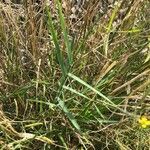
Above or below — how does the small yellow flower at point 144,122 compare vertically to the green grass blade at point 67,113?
below

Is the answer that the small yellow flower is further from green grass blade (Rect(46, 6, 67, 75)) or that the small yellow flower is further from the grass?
green grass blade (Rect(46, 6, 67, 75))

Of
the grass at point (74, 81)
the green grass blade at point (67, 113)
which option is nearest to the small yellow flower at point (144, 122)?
the grass at point (74, 81)

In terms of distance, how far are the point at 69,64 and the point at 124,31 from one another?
0.33 meters

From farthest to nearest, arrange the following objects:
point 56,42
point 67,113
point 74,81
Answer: point 74,81 < point 67,113 < point 56,42

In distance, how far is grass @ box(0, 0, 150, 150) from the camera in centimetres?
149

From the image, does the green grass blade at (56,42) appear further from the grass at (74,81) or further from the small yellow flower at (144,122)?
the small yellow flower at (144,122)

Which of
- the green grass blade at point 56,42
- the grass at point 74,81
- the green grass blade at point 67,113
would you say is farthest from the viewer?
the grass at point 74,81

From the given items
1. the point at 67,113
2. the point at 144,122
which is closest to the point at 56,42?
the point at 67,113

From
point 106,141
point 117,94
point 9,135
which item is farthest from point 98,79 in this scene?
point 9,135

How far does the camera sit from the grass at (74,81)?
58.8 inches

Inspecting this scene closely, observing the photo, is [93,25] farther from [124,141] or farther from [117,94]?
[124,141]

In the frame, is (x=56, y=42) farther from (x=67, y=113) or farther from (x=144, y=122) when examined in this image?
(x=144, y=122)

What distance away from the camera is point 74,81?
156 centimetres

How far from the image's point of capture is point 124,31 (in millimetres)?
1536
